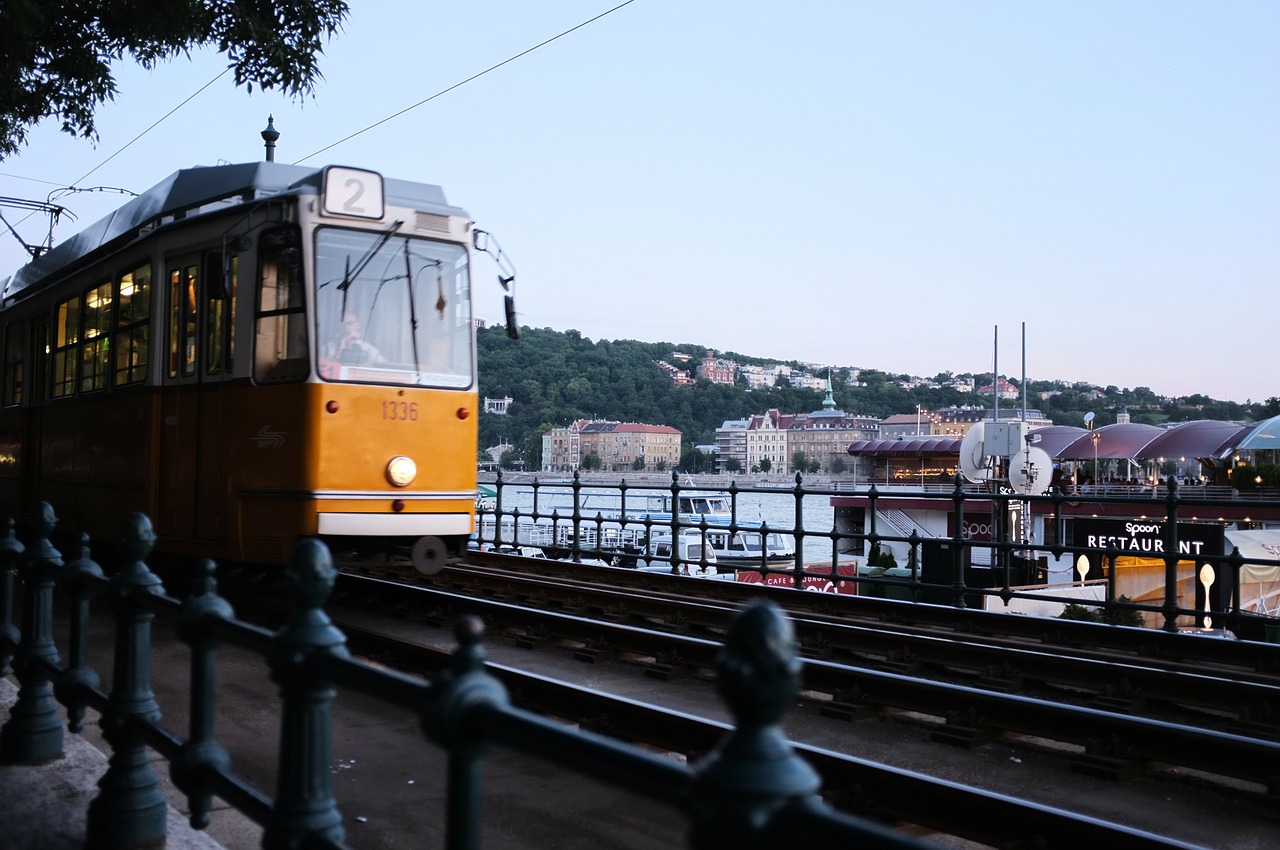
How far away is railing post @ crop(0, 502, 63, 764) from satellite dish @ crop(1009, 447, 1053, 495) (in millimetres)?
14618

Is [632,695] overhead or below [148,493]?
below

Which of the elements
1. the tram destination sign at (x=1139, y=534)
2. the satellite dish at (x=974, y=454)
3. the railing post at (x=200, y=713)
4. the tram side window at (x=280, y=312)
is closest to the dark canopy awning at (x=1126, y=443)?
the satellite dish at (x=974, y=454)

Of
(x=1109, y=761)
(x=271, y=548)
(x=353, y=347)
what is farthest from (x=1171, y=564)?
(x=271, y=548)

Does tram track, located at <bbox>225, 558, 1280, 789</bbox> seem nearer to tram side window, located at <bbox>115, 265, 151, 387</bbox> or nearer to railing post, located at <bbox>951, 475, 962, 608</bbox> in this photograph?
railing post, located at <bbox>951, 475, 962, 608</bbox>

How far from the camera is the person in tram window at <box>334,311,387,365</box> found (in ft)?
28.9

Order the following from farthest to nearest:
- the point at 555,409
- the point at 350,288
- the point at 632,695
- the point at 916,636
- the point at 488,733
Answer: the point at 555,409 < the point at 350,288 < the point at 916,636 < the point at 632,695 < the point at 488,733

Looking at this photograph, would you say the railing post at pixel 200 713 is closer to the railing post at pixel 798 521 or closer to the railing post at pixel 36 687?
the railing post at pixel 36 687

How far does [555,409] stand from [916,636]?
29.1 metres

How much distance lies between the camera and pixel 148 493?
9.71m

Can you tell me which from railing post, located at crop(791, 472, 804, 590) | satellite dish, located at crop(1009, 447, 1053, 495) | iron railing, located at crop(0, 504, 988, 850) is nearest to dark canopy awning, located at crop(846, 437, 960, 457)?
satellite dish, located at crop(1009, 447, 1053, 495)

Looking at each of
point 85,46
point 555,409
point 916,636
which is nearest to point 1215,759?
point 916,636

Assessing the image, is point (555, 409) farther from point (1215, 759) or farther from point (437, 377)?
point (1215, 759)

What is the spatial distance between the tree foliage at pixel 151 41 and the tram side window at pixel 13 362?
135 inches

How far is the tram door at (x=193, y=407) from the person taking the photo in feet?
30.2
